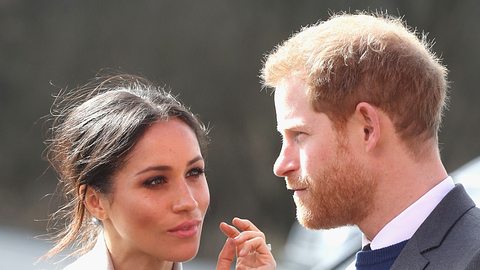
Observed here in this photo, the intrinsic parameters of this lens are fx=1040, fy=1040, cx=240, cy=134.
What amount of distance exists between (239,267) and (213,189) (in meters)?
9.71

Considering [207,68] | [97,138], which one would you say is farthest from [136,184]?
[207,68]

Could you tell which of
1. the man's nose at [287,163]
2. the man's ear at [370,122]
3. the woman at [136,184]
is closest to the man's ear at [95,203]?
the woman at [136,184]

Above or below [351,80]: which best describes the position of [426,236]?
below

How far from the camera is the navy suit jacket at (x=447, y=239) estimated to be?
9.64 feet

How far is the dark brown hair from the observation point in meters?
3.72

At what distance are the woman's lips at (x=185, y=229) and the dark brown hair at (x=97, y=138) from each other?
32cm

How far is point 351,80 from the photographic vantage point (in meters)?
3.15

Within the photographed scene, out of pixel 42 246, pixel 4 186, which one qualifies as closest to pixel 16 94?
pixel 4 186

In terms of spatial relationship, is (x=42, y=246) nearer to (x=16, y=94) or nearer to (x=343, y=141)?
(x=343, y=141)

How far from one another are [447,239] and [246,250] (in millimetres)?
769

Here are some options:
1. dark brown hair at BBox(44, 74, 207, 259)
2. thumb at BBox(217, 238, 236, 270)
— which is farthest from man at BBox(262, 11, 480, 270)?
dark brown hair at BBox(44, 74, 207, 259)

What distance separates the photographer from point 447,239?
3023mm

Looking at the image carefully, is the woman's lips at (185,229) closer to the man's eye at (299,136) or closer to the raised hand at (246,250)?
the raised hand at (246,250)

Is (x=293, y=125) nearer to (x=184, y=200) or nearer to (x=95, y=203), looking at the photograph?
(x=184, y=200)
